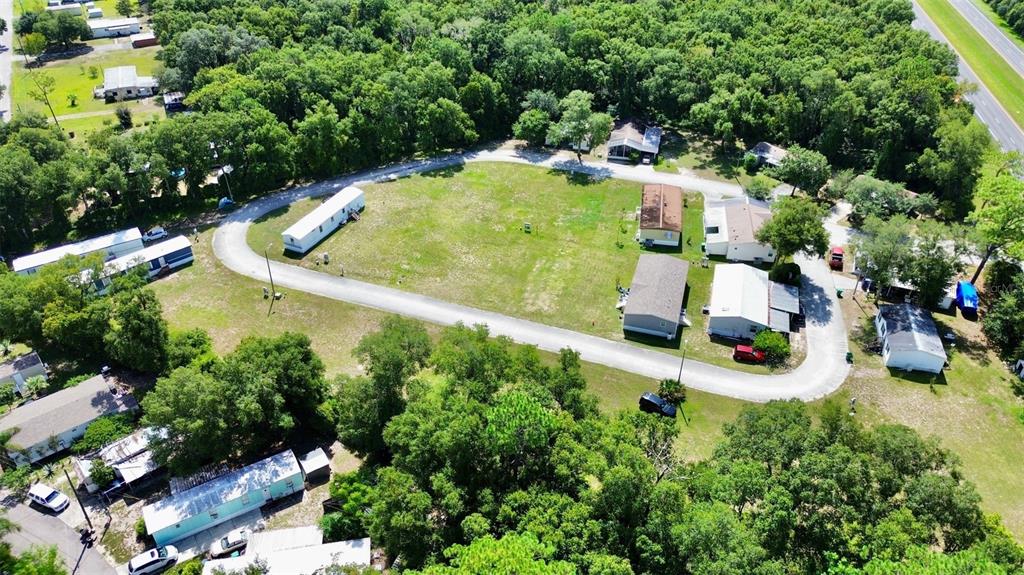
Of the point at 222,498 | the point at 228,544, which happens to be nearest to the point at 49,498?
the point at 222,498

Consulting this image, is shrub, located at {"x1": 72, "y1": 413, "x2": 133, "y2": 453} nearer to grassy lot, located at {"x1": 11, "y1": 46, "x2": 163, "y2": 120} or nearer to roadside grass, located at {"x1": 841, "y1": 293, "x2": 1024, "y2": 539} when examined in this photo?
roadside grass, located at {"x1": 841, "y1": 293, "x2": 1024, "y2": 539}

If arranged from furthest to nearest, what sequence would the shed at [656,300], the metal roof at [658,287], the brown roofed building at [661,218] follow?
1. the brown roofed building at [661,218]
2. the metal roof at [658,287]
3. the shed at [656,300]

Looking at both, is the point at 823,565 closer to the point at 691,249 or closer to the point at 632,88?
Answer: the point at 691,249

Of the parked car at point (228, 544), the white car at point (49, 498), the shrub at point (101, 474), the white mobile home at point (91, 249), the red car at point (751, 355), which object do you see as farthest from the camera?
the white mobile home at point (91, 249)

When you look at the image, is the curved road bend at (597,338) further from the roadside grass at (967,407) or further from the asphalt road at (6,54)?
the asphalt road at (6,54)

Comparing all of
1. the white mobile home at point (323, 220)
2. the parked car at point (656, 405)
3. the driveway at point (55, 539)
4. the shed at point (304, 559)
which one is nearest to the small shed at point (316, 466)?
the shed at point (304, 559)

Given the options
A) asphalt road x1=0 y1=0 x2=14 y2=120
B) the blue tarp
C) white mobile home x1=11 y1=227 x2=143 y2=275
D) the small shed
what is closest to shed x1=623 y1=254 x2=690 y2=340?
the blue tarp

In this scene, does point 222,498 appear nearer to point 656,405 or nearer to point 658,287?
point 656,405
